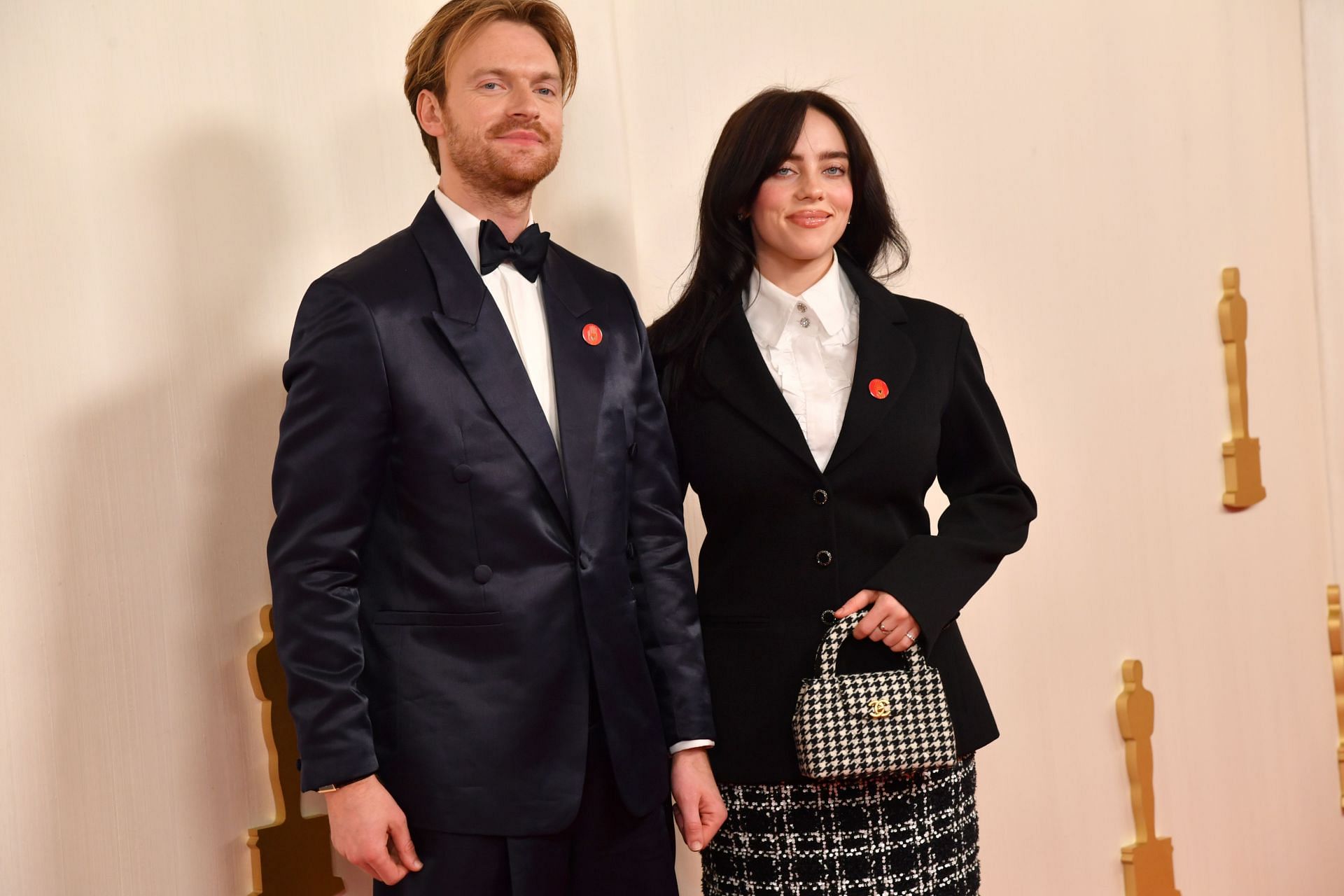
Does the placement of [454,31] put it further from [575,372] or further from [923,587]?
[923,587]

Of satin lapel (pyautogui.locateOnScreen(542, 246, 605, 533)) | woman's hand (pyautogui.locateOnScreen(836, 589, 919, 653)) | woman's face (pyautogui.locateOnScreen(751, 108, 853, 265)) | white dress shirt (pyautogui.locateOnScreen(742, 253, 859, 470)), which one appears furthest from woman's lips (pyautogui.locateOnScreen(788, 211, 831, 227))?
woman's hand (pyautogui.locateOnScreen(836, 589, 919, 653))

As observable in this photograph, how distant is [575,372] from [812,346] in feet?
1.54

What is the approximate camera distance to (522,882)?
171cm

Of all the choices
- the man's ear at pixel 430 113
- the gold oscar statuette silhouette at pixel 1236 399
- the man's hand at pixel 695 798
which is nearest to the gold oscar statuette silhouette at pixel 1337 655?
the gold oscar statuette silhouette at pixel 1236 399

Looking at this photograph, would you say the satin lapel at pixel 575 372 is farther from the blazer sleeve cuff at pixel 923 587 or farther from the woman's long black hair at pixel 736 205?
the blazer sleeve cuff at pixel 923 587

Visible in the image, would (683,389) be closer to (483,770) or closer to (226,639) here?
(483,770)

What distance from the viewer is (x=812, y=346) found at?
213cm

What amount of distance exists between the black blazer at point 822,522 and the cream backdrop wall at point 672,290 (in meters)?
0.74

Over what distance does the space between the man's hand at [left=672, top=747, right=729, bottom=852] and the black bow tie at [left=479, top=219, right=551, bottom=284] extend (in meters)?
0.75

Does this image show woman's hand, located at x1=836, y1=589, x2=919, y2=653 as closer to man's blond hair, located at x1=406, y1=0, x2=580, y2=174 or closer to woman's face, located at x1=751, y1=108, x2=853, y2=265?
woman's face, located at x1=751, y1=108, x2=853, y2=265

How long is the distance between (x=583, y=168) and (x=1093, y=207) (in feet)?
4.82

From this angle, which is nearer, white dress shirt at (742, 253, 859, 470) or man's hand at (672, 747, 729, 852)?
man's hand at (672, 747, 729, 852)

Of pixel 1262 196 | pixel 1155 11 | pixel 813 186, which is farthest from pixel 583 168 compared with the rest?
pixel 1262 196

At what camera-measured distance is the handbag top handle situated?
1907 mm
